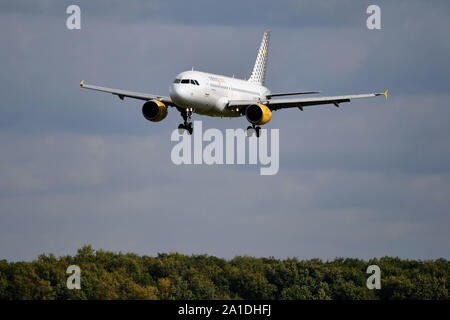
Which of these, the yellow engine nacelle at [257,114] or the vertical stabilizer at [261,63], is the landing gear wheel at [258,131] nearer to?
the yellow engine nacelle at [257,114]

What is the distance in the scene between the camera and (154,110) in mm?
126188

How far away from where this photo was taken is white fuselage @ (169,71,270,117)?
122 meters

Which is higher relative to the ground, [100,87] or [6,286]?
[100,87]

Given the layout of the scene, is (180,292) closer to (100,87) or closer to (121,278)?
(121,278)

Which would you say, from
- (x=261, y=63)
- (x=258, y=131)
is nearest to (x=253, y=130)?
(x=258, y=131)

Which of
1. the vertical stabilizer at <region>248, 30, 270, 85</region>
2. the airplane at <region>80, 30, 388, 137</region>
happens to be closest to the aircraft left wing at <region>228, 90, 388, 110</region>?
the airplane at <region>80, 30, 388, 137</region>

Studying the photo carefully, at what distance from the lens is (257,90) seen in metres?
139

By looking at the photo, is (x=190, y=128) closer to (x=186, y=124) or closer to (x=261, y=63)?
(x=186, y=124)

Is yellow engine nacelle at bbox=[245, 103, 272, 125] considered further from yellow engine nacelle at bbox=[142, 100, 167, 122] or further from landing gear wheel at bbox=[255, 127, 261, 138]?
yellow engine nacelle at bbox=[142, 100, 167, 122]

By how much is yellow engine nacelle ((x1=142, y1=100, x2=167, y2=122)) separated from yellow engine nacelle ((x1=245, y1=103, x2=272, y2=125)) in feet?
26.8
